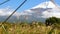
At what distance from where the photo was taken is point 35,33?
316 centimetres

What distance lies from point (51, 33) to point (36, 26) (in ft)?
4.68

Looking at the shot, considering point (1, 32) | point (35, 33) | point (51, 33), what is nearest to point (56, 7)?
point (51, 33)

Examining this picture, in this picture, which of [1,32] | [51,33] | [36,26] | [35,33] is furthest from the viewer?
[36,26]

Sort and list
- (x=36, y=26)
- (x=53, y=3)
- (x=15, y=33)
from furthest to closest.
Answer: (x=36, y=26) → (x=15, y=33) → (x=53, y=3)

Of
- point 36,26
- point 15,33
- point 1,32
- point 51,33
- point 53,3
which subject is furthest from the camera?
point 36,26

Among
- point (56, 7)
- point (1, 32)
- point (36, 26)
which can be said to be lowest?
point (36, 26)

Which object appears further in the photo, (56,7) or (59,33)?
(59,33)

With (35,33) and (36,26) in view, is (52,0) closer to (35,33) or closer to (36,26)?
(35,33)

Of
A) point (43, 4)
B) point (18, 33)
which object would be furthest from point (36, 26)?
point (43, 4)

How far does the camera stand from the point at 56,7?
0.95 meters

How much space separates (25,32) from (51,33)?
31.3 inches

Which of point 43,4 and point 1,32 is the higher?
point 43,4

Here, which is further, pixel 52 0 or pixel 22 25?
pixel 22 25

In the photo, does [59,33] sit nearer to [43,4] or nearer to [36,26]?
[36,26]
